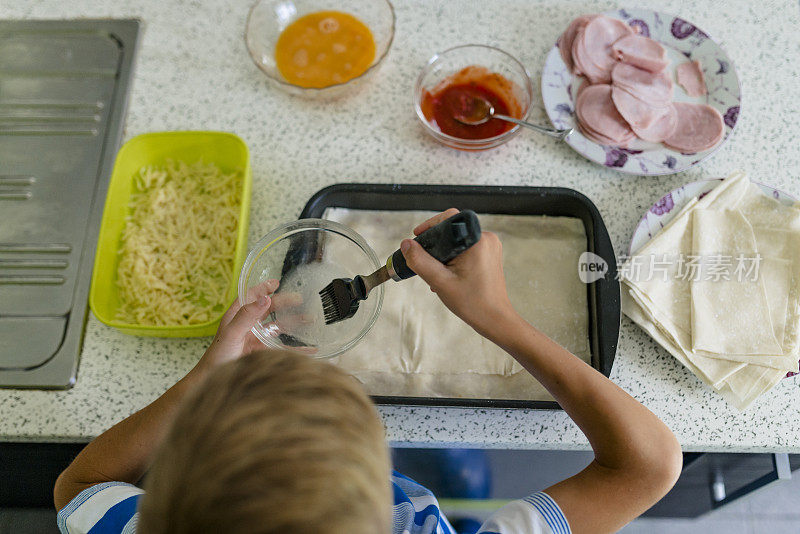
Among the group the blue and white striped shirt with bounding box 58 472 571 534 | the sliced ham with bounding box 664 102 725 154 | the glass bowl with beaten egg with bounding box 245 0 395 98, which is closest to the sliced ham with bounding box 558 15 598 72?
the sliced ham with bounding box 664 102 725 154

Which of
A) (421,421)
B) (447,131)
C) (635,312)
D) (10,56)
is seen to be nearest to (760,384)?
(635,312)

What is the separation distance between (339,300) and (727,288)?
63 cm

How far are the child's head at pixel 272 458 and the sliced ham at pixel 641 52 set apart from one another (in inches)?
34.9

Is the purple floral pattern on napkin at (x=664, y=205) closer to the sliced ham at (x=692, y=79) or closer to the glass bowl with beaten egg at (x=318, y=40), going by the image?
the sliced ham at (x=692, y=79)

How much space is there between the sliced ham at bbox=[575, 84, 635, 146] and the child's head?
0.74 meters

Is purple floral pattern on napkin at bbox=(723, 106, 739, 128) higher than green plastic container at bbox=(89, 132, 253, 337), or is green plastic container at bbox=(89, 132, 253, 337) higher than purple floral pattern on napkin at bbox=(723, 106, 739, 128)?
purple floral pattern on napkin at bbox=(723, 106, 739, 128)

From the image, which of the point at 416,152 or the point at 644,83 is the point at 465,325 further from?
the point at 644,83

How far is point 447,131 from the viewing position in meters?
1.05

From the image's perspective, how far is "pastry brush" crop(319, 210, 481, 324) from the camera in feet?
2.01

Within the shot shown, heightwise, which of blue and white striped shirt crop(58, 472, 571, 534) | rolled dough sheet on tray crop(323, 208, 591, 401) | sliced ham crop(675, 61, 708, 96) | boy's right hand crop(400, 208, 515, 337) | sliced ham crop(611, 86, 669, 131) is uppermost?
sliced ham crop(675, 61, 708, 96)

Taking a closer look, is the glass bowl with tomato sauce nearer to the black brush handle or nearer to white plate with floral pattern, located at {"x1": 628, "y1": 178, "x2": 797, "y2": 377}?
white plate with floral pattern, located at {"x1": 628, "y1": 178, "x2": 797, "y2": 377}

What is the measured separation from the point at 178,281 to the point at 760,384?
97 cm

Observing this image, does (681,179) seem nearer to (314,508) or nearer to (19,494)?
(314,508)

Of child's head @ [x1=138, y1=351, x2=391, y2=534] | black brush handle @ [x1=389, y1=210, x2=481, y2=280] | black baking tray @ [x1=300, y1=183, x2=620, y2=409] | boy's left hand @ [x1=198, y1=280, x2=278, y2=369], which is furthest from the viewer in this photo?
black baking tray @ [x1=300, y1=183, x2=620, y2=409]
